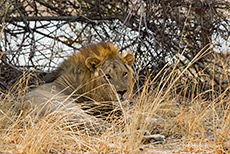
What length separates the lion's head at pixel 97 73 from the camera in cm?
417

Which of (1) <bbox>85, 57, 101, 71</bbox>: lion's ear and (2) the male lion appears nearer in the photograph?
(2) the male lion

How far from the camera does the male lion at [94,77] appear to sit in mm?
4137

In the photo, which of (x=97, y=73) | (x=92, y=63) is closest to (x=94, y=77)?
(x=97, y=73)

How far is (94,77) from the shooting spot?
4.29 metres

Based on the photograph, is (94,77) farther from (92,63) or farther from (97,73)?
(92,63)

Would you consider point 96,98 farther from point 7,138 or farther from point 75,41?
point 75,41

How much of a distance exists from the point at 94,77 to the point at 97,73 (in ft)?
0.20

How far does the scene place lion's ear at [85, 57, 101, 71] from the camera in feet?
Result: 14.0

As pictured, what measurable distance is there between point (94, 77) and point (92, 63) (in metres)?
0.16

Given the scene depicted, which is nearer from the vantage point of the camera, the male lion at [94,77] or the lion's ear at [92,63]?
the male lion at [94,77]

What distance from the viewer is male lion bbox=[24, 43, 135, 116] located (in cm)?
414

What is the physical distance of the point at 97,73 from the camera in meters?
4.27

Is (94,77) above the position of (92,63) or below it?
below

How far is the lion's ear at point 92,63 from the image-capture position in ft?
14.0
